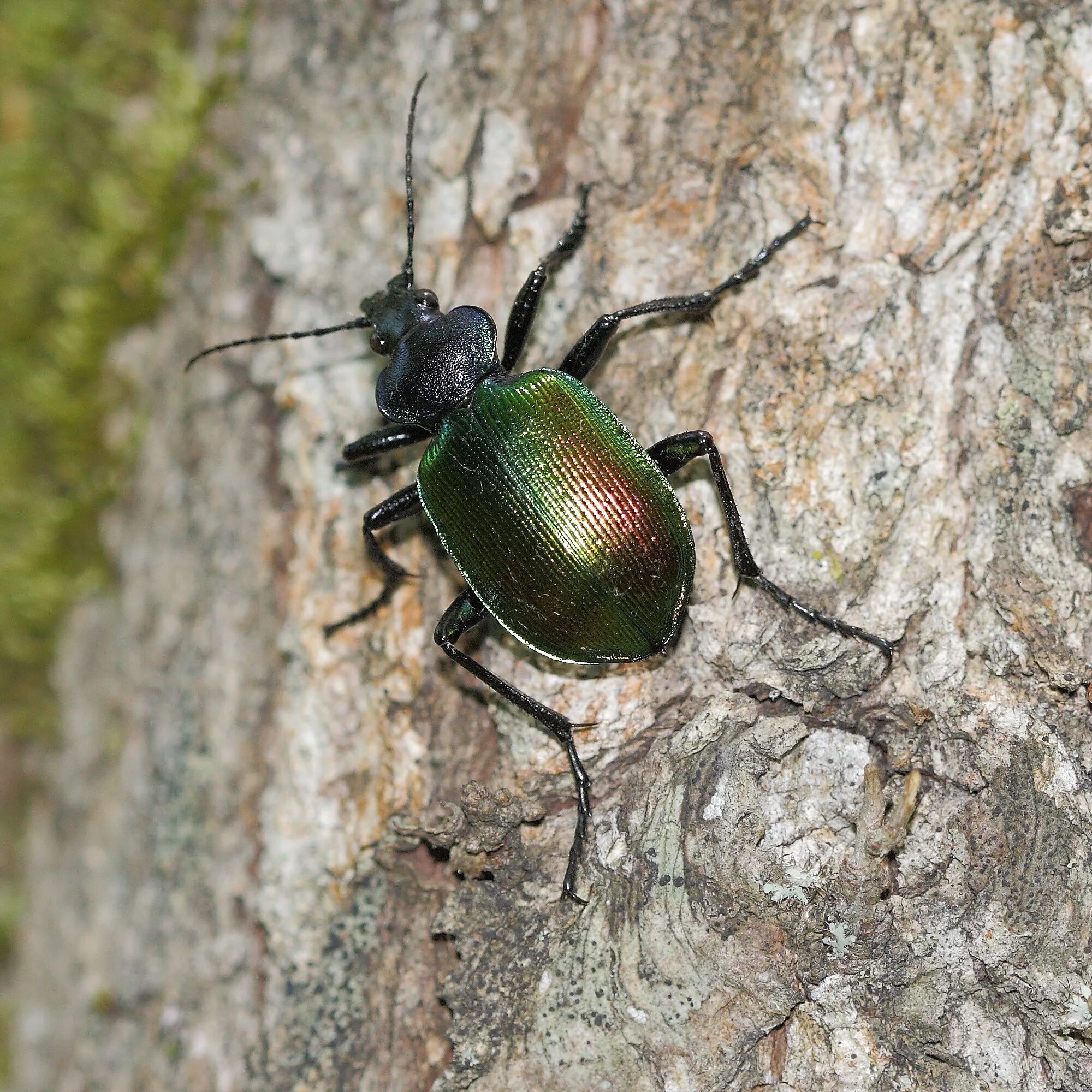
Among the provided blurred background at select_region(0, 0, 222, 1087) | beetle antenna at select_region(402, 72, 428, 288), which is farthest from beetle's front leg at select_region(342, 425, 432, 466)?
blurred background at select_region(0, 0, 222, 1087)

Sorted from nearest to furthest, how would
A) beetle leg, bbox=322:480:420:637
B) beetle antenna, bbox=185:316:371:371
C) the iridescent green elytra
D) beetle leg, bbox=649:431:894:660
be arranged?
beetle leg, bbox=649:431:894:660 < the iridescent green elytra < beetle leg, bbox=322:480:420:637 < beetle antenna, bbox=185:316:371:371

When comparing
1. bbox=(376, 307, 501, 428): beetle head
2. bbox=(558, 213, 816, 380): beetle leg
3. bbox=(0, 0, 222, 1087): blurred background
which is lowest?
bbox=(0, 0, 222, 1087): blurred background

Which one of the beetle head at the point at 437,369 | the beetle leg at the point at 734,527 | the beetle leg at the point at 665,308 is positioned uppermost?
the beetle leg at the point at 665,308

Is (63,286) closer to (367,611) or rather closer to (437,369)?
(437,369)

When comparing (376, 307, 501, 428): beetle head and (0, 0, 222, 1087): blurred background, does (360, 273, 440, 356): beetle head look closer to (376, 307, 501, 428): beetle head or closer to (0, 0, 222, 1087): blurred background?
(376, 307, 501, 428): beetle head

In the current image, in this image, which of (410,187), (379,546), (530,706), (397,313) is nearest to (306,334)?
(397,313)

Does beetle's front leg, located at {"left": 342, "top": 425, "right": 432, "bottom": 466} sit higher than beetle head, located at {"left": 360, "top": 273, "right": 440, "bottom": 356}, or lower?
lower

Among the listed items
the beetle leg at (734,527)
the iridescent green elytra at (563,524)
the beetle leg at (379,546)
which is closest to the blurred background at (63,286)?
the beetle leg at (379,546)

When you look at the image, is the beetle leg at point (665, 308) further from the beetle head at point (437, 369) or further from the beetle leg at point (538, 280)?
the beetle head at point (437, 369)

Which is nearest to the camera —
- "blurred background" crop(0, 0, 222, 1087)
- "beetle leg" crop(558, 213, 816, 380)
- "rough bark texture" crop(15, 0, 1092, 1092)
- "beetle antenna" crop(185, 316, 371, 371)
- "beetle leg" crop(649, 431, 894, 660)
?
"rough bark texture" crop(15, 0, 1092, 1092)
